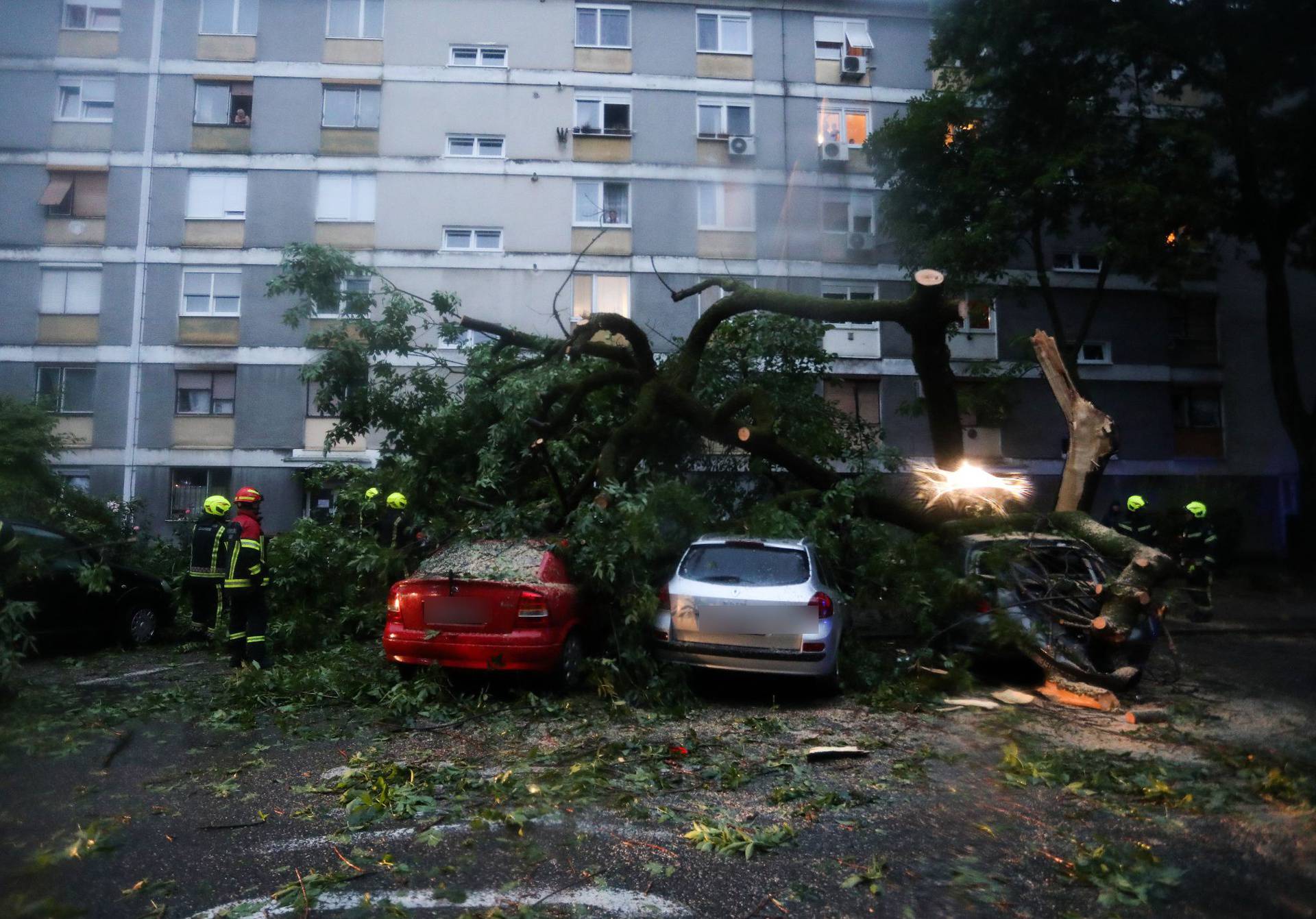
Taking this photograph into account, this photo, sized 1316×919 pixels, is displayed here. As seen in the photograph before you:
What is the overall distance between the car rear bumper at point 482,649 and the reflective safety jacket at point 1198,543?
31.1 feet

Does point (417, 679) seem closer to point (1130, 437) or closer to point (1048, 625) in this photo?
point (1048, 625)

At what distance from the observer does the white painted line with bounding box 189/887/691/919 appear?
11.8 feet

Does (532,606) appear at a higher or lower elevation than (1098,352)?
lower

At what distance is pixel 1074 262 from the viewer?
24.8 m

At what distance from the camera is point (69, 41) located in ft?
67.0

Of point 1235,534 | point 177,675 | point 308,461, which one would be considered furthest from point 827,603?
point 1235,534

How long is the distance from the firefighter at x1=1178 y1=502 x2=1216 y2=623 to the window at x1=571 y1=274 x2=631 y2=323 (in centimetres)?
1256

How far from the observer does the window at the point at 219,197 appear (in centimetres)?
2181

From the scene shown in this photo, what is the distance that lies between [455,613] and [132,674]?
3.49 metres

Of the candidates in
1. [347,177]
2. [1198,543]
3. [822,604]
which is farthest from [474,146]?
[822,604]

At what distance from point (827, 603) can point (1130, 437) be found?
64.7 feet

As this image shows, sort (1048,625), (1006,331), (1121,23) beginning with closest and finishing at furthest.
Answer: (1048,625)
(1121,23)
(1006,331)

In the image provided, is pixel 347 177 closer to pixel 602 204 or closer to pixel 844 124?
pixel 602 204

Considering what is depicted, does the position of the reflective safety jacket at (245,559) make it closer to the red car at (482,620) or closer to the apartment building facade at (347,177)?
the red car at (482,620)
